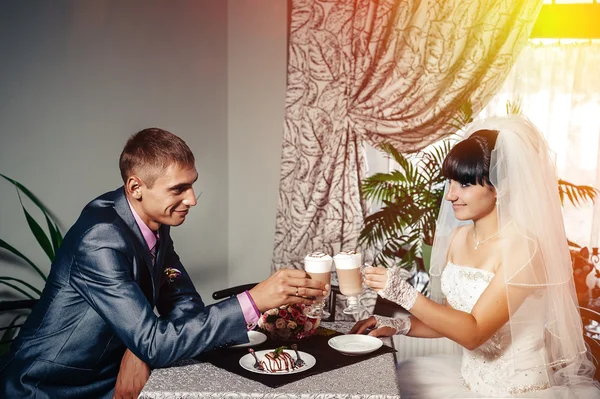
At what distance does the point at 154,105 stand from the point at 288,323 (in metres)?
2.63

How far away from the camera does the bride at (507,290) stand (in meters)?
2.63

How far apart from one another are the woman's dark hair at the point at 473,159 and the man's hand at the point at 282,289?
850 millimetres

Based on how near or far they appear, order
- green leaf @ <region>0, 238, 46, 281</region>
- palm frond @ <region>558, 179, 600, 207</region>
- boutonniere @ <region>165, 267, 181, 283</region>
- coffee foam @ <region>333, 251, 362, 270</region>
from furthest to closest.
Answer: palm frond @ <region>558, 179, 600, 207</region> → green leaf @ <region>0, 238, 46, 281</region> → boutonniere @ <region>165, 267, 181, 283</region> → coffee foam @ <region>333, 251, 362, 270</region>

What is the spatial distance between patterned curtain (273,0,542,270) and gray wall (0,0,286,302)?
0.32m

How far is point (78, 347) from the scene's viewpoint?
8.00 ft

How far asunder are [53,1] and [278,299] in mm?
2509

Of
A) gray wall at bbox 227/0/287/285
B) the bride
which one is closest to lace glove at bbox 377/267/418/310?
the bride

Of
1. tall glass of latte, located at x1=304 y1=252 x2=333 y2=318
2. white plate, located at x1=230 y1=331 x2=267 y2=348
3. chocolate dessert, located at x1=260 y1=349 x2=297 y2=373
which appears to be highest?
tall glass of latte, located at x1=304 y1=252 x2=333 y2=318

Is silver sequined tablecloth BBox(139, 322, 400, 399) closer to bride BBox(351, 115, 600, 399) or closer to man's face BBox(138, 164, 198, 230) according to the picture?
bride BBox(351, 115, 600, 399)

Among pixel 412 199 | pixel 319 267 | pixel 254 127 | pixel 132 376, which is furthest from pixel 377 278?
pixel 254 127

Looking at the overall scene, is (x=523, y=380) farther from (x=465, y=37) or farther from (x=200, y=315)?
(x=465, y=37)

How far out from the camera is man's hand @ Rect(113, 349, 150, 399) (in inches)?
93.6

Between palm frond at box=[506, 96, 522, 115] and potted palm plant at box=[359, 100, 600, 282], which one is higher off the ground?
palm frond at box=[506, 96, 522, 115]

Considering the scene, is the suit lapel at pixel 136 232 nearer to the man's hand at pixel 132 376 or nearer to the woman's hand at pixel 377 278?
the man's hand at pixel 132 376
